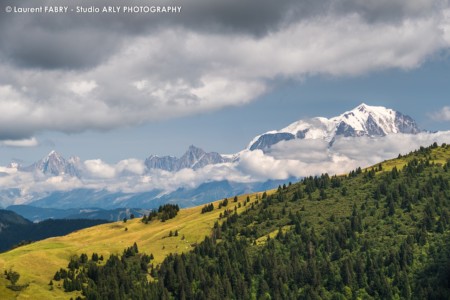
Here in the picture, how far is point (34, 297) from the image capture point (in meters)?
192

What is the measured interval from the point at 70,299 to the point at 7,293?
23.0m

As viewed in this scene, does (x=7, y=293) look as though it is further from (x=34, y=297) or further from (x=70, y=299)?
(x=70, y=299)

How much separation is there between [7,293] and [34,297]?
964cm

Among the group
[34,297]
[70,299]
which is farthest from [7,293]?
[70,299]

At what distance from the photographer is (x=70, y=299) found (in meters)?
198

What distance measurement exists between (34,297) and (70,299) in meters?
13.4
